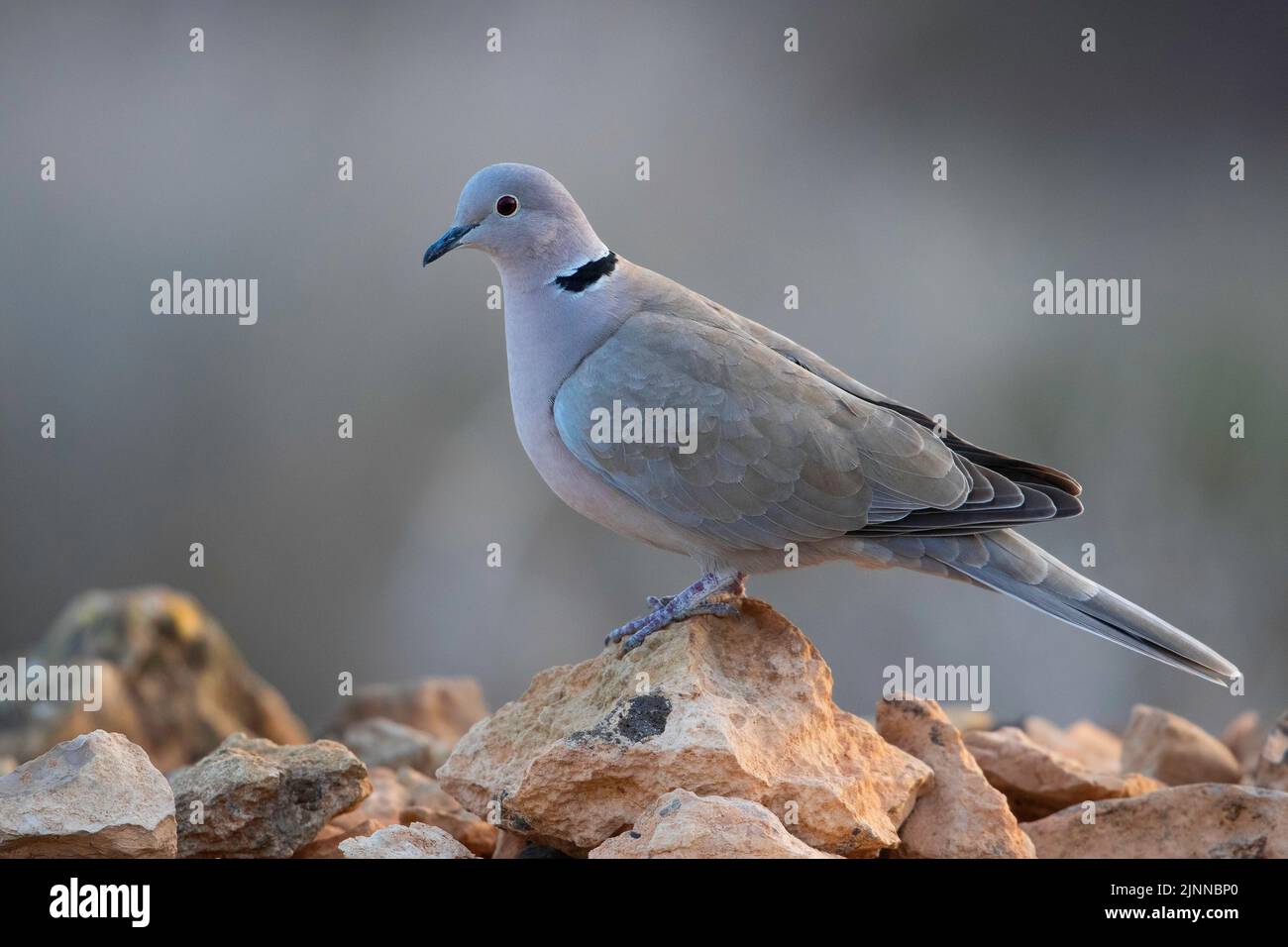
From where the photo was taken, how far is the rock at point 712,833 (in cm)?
273

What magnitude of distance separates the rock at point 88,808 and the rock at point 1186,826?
2.40 meters

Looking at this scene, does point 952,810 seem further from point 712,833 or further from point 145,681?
point 145,681

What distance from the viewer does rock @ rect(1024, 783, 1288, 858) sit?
3.43 metres

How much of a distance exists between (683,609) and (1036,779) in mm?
1319

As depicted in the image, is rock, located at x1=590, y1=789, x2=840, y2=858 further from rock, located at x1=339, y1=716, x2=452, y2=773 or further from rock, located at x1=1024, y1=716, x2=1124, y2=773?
rock, located at x1=1024, y1=716, x2=1124, y2=773

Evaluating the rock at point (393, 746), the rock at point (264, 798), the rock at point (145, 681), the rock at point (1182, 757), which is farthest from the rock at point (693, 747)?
the rock at point (145, 681)

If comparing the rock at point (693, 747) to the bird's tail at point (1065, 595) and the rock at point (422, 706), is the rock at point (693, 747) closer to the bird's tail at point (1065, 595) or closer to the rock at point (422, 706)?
the bird's tail at point (1065, 595)

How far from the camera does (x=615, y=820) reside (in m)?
3.14

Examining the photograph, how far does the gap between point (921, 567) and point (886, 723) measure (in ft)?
1.76

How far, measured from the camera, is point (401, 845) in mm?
3068

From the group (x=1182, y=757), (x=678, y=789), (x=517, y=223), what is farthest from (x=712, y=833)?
(x=1182, y=757)
